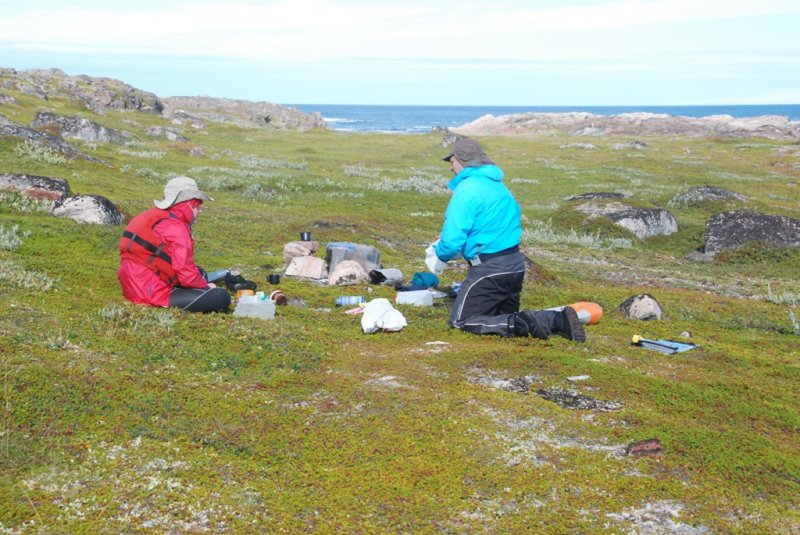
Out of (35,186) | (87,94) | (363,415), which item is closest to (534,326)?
(363,415)

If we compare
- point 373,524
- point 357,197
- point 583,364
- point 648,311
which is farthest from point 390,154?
point 373,524

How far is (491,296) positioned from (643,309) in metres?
4.19

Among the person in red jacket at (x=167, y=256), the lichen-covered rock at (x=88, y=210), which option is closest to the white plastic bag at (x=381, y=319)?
the person in red jacket at (x=167, y=256)

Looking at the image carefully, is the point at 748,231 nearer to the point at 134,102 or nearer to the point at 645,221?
the point at 645,221

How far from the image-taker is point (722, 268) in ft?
79.3

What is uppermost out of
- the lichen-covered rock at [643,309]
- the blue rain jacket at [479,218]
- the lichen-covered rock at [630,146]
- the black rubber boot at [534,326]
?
the lichen-covered rock at [630,146]

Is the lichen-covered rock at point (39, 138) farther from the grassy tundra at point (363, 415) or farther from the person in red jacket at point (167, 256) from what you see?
the person in red jacket at point (167, 256)

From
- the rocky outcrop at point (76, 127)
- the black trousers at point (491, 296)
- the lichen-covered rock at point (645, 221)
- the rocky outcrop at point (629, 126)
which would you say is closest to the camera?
the black trousers at point (491, 296)

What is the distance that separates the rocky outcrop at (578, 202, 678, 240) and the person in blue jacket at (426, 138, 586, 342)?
17810 mm

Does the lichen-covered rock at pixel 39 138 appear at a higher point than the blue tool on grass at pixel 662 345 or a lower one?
higher

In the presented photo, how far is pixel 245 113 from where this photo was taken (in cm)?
12381

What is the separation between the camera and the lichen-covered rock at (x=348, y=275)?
16.0 metres

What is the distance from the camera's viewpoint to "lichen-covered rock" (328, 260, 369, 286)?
16.0 meters

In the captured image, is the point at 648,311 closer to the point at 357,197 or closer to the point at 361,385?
the point at 361,385
